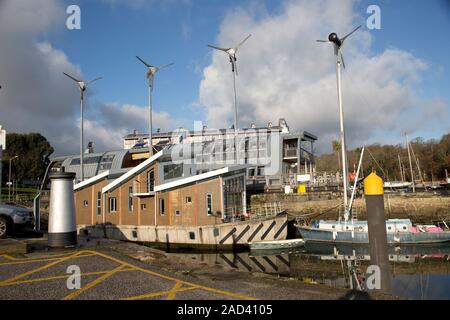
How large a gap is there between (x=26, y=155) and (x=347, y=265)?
300 feet

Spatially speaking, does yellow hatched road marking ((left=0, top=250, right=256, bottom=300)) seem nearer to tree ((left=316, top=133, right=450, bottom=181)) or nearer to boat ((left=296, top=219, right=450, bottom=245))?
boat ((left=296, top=219, right=450, bottom=245))

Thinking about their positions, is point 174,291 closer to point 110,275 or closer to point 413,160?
point 110,275

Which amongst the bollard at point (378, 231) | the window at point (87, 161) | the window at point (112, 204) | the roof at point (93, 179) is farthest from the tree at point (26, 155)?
the bollard at point (378, 231)

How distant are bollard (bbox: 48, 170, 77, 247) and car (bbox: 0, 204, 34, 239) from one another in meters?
4.33

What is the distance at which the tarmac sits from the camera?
28.5ft

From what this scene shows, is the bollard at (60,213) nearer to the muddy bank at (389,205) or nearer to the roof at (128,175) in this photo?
the roof at (128,175)

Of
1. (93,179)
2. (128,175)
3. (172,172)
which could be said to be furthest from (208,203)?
(93,179)

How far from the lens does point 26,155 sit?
90.2 metres

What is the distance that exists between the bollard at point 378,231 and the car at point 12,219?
1784 cm

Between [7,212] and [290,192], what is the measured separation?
127ft
